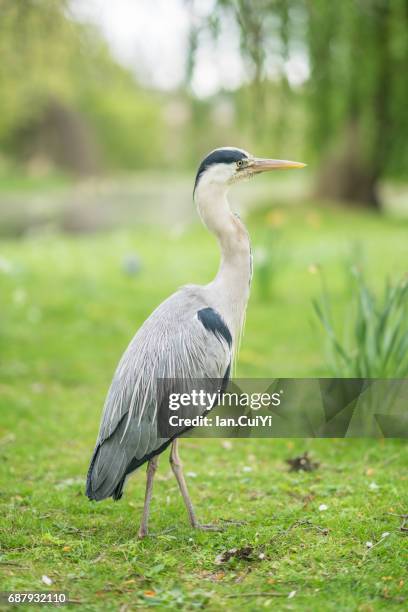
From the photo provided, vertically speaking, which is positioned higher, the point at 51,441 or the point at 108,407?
the point at 108,407

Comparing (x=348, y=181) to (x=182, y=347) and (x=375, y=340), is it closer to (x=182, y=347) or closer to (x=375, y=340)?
(x=375, y=340)

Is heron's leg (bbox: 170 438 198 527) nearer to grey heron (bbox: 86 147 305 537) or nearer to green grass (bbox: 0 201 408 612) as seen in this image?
grey heron (bbox: 86 147 305 537)

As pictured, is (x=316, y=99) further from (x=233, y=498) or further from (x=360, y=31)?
(x=233, y=498)

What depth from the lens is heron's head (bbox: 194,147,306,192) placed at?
4.12m

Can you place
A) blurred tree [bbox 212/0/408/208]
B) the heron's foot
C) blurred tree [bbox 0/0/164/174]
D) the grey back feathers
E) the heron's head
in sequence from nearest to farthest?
the grey back feathers
the heron's foot
the heron's head
blurred tree [bbox 212/0/408/208]
blurred tree [bbox 0/0/164/174]

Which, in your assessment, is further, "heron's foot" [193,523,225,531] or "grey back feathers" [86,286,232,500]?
"heron's foot" [193,523,225,531]

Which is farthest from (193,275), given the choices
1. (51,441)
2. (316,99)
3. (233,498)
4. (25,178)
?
(25,178)

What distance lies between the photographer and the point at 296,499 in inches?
173

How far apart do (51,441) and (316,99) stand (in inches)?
141

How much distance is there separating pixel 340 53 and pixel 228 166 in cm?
283

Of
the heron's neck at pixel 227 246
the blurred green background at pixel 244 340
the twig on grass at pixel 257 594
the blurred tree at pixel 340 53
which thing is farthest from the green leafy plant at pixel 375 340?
the twig on grass at pixel 257 594

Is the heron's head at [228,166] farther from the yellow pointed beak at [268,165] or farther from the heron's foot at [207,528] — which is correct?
the heron's foot at [207,528]

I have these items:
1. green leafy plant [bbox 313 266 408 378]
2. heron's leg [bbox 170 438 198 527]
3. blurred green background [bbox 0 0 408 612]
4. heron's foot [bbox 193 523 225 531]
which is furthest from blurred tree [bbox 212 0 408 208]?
heron's foot [bbox 193 523 225 531]

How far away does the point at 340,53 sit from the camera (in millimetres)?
6406
